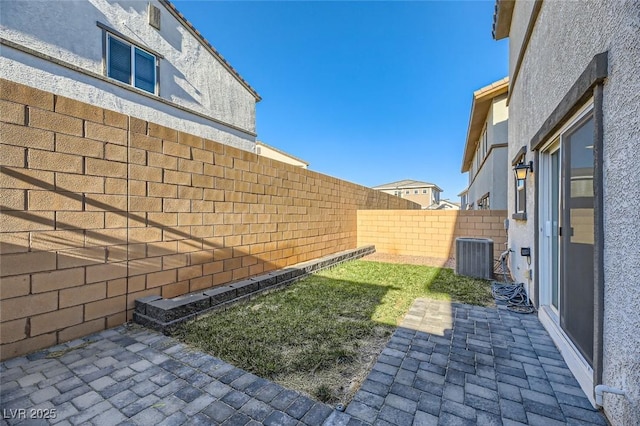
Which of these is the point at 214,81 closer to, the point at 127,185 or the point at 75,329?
the point at 127,185

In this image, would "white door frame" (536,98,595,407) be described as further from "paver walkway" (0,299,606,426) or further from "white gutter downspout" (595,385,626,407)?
"white gutter downspout" (595,385,626,407)

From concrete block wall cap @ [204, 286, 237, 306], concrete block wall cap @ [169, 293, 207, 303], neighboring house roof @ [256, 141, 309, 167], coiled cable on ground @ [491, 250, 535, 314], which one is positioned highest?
neighboring house roof @ [256, 141, 309, 167]

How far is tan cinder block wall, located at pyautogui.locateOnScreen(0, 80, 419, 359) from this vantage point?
8.20 ft

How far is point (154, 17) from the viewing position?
7.73m

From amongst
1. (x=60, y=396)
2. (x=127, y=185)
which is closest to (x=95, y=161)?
(x=127, y=185)

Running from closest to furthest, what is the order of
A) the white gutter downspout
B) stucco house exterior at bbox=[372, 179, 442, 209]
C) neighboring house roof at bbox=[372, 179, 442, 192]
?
1. the white gutter downspout
2. stucco house exterior at bbox=[372, 179, 442, 209]
3. neighboring house roof at bbox=[372, 179, 442, 192]

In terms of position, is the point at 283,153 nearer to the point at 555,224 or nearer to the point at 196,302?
the point at 196,302

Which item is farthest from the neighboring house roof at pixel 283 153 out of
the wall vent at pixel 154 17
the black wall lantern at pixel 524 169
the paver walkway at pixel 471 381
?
the paver walkway at pixel 471 381

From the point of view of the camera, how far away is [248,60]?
38.4ft

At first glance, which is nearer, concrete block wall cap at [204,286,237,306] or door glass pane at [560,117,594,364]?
door glass pane at [560,117,594,364]

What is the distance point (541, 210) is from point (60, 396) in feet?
17.0

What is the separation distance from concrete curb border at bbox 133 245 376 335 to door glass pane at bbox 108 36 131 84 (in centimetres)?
648

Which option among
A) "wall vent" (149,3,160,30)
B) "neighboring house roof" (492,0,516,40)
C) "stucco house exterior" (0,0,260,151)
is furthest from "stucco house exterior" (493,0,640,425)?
"wall vent" (149,3,160,30)

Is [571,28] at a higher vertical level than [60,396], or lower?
higher
